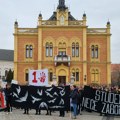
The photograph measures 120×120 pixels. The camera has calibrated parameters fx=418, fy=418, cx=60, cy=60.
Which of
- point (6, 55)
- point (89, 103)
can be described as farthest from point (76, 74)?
point (6, 55)

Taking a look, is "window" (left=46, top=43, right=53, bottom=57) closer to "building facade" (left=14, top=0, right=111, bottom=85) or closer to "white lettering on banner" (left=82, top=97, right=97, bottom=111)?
"building facade" (left=14, top=0, right=111, bottom=85)

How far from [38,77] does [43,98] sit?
1279 millimetres

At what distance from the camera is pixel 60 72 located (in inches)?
2635

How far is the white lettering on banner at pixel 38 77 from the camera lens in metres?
21.8

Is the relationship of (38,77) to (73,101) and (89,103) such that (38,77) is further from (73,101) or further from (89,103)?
(89,103)

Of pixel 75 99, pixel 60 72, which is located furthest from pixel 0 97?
pixel 60 72

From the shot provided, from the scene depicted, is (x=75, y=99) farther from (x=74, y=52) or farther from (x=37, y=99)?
(x=74, y=52)

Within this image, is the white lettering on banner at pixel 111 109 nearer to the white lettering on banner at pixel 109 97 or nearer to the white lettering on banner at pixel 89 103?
the white lettering on banner at pixel 109 97

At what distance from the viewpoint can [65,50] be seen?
223 ft

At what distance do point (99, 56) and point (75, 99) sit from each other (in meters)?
48.6

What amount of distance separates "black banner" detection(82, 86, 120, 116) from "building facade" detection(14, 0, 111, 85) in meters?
45.0

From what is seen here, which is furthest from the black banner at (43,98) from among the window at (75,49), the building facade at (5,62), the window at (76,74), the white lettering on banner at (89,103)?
the building facade at (5,62)

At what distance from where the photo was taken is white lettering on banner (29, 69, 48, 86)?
71.6 ft

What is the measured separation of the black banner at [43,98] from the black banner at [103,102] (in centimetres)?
119
